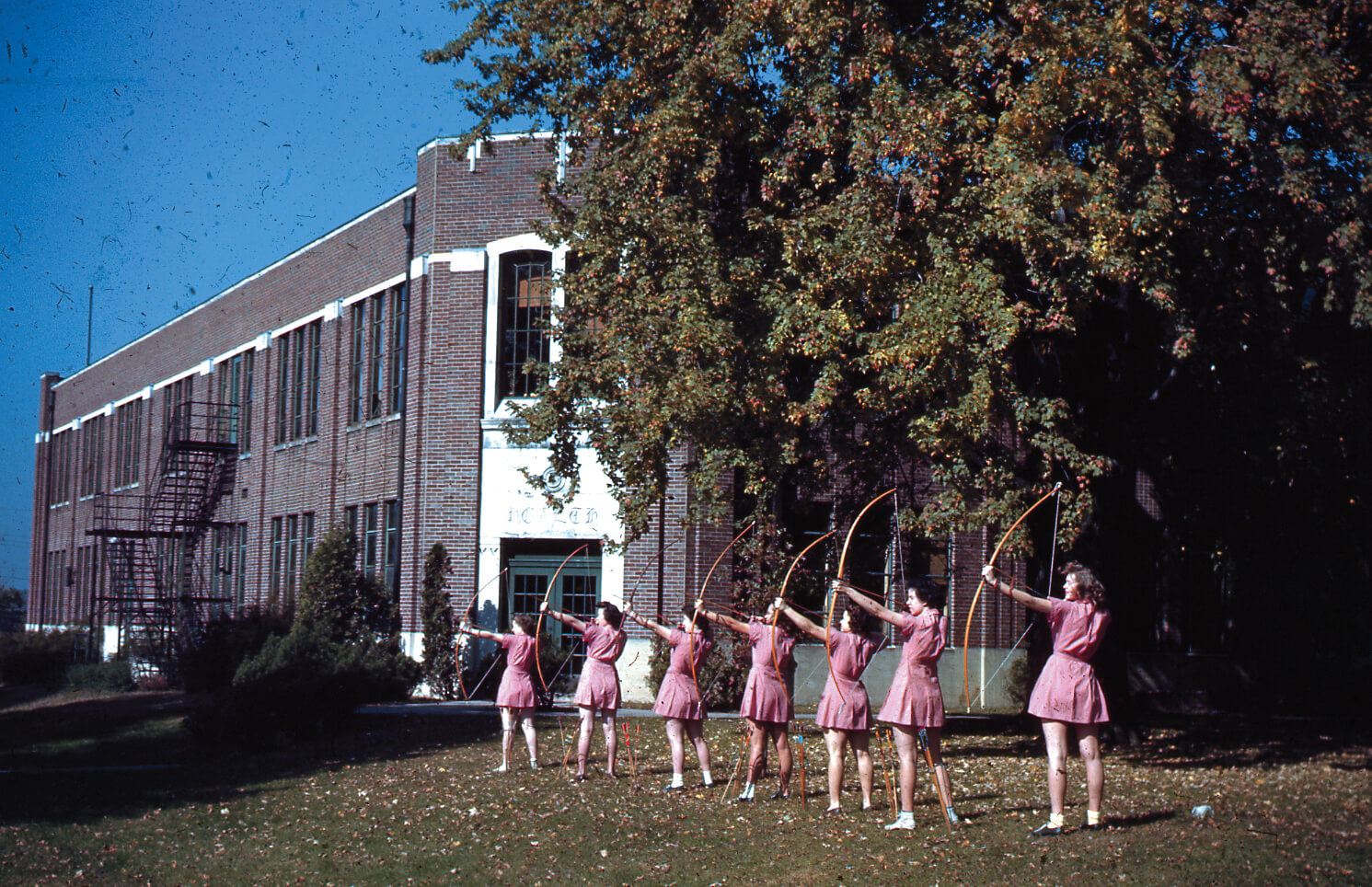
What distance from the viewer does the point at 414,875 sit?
31.6 feet

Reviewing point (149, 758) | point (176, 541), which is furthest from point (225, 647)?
point (176, 541)

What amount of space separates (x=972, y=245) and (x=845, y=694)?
18.8 ft

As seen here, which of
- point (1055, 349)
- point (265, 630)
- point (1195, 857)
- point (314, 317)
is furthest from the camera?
point (314, 317)

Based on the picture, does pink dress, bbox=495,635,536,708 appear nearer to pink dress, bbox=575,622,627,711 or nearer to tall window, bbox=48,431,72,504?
pink dress, bbox=575,622,627,711

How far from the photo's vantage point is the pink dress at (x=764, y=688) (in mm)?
12039

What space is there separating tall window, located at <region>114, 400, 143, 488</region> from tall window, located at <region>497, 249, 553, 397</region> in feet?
80.5

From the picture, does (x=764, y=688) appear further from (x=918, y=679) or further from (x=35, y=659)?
(x=35, y=659)

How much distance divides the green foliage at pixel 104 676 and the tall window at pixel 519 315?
1384cm

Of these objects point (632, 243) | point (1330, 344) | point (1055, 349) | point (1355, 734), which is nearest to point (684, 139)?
point (632, 243)

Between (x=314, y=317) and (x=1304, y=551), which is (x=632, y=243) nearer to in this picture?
(x=1304, y=551)

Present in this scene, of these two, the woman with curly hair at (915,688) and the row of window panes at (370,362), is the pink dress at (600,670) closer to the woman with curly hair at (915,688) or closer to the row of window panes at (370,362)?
the woman with curly hair at (915,688)

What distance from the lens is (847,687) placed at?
36.7ft

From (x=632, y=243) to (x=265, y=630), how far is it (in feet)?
47.7

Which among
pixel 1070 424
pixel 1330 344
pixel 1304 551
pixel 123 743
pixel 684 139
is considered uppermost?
pixel 684 139
